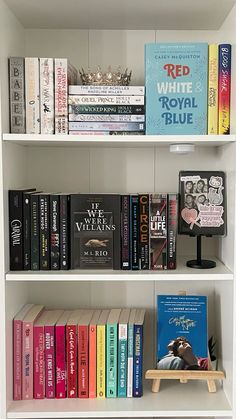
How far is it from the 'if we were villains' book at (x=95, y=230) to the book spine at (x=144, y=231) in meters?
0.06

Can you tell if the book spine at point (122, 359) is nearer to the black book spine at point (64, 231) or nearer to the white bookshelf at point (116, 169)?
the white bookshelf at point (116, 169)

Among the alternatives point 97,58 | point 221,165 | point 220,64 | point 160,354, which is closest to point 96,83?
point 97,58

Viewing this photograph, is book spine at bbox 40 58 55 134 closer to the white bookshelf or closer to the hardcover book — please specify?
the white bookshelf

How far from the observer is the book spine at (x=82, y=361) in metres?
1.48

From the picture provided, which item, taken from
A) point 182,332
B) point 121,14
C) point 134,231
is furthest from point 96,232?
point 121,14

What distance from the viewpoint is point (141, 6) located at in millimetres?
1420

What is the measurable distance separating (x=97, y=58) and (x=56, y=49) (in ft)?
0.45

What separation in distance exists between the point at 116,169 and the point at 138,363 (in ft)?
2.03

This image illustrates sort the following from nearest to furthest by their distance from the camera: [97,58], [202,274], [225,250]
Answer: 1. [202,274]
2. [225,250]
3. [97,58]

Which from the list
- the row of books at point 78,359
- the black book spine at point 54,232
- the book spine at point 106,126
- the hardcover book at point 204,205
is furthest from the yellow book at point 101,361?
the book spine at point 106,126

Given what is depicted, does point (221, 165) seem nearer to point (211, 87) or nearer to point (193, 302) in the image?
point (211, 87)

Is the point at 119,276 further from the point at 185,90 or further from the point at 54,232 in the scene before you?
the point at 185,90

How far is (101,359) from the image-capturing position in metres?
1.49

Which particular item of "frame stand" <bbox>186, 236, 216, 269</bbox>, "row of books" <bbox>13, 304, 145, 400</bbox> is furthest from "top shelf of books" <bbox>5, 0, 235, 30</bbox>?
"row of books" <bbox>13, 304, 145, 400</bbox>
